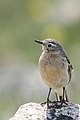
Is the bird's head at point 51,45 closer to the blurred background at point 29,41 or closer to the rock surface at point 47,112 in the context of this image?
the rock surface at point 47,112

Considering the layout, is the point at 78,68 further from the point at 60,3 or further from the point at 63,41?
the point at 60,3

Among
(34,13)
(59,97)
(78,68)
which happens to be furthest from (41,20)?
(59,97)

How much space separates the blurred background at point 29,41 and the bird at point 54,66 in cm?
228

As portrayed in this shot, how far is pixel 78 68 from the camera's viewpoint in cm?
1628

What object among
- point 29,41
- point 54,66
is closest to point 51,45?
point 54,66

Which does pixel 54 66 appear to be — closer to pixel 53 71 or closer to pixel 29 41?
pixel 53 71

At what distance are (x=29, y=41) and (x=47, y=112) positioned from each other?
435 inches

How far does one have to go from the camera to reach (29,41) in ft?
69.9

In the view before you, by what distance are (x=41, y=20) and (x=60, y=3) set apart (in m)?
2.54

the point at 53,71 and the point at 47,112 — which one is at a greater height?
the point at 53,71

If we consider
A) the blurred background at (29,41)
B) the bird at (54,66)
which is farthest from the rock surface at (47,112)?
the blurred background at (29,41)

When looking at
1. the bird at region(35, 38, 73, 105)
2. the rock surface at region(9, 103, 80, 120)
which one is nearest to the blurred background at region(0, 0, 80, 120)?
the bird at region(35, 38, 73, 105)

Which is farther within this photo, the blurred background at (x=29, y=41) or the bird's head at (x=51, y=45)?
the blurred background at (x=29, y=41)

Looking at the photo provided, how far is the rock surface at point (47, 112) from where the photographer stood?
10.1 metres
